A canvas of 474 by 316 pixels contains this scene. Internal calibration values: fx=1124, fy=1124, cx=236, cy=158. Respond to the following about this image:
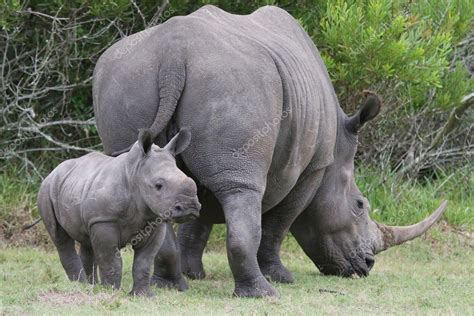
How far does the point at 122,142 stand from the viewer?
25.4 ft

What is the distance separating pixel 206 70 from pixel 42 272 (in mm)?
2158

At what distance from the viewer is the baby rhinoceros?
6832 millimetres

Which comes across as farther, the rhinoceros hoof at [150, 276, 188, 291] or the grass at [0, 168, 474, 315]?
the rhinoceros hoof at [150, 276, 188, 291]

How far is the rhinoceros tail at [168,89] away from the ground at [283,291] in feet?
3.73

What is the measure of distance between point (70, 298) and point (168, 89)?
1.56 meters

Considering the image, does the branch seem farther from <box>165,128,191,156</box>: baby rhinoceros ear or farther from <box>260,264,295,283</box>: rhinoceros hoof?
<box>165,128,191,156</box>: baby rhinoceros ear

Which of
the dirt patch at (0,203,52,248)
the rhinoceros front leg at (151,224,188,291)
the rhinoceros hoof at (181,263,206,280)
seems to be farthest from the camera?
the dirt patch at (0,203,52,248)

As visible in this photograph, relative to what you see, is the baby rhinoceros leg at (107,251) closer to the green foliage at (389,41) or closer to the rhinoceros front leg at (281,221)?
the rhinoceros front leg at (281,221)

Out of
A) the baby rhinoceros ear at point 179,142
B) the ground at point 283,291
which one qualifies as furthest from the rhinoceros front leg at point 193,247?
the baby rhinoceros ear at point 179,142

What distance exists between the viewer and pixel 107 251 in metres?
7.12

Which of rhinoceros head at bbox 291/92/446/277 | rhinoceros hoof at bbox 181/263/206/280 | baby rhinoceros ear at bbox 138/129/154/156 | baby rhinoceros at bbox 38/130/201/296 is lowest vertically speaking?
rhinoceros hoof at bbox 181/263/206/280

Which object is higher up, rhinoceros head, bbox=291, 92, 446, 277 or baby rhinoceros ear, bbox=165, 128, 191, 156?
baby rhinoceros ear, bbox=165, 128, 191, 156

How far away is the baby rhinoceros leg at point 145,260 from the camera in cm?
716

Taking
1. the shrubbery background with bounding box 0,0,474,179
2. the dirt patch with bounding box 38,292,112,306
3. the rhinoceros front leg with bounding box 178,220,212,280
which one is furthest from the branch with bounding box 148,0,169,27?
the dirt patch with bounding box 38,292,112,306
